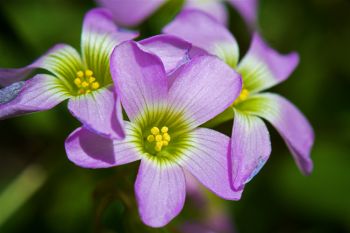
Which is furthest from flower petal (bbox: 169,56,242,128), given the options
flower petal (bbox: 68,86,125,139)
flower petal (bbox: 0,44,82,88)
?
flower petal (bbox: 0,44,82,88)

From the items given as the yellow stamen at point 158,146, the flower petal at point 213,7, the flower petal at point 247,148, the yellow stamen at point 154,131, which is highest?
the yellow stamen at point 154,131

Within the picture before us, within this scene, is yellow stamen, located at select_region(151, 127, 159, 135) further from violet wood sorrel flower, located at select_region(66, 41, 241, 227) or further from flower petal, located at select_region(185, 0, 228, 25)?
flower petal, located at select_region(185, 0, 228, 25)

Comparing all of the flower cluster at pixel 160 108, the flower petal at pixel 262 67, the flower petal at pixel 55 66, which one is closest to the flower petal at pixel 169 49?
the flower cluster at pixel 160 108

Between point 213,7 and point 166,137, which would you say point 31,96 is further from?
point 213,7

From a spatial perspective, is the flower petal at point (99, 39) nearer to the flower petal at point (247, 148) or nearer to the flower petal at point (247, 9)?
the flower petal at point (247, 148)

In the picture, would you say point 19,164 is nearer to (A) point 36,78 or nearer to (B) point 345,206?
(A) point 36,78

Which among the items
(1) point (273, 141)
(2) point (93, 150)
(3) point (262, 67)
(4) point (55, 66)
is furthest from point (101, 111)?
(1) point (273, 141)

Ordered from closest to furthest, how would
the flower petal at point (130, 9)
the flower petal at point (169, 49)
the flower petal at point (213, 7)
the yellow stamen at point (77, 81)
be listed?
the flower petal at point (169, 49) < the yellow stamen at point (77, 81) < the flower petal at point (130, 9) < the flower petal at point (213, 7)
